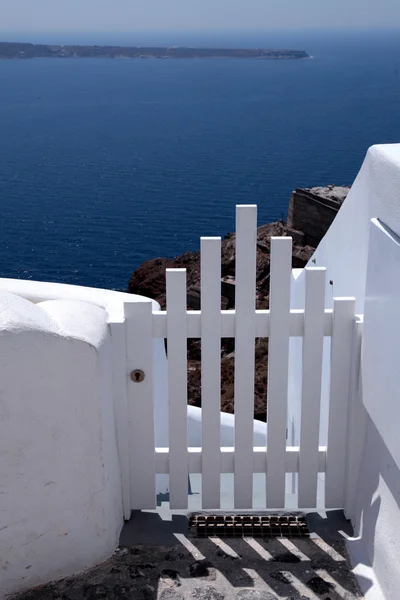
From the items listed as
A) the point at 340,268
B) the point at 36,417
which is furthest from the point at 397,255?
the point at 36,417

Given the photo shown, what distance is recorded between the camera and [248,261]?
3258 millimetres

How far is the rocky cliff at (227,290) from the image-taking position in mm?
9492

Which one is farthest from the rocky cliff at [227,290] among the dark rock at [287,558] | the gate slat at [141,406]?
the dark rock at [287,558]

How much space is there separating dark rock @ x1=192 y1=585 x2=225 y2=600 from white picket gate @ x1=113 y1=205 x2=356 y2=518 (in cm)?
58

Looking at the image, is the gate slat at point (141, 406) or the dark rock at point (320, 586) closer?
the dark rock at point (320, 586)

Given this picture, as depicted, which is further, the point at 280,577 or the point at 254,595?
the point at 280,577

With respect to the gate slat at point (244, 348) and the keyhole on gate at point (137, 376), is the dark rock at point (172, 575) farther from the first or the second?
the keyhole on gate at point (137, 376)

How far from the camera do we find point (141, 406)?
3449mm

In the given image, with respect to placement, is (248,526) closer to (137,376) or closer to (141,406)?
(141,406)

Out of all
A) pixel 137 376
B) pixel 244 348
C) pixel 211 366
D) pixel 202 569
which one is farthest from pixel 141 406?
pixel 202 569

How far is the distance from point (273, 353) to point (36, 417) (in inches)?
42.1

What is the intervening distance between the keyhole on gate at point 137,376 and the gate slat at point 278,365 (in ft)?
1.85

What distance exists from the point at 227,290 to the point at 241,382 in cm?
1105

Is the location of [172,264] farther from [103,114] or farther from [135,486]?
[103,114]
